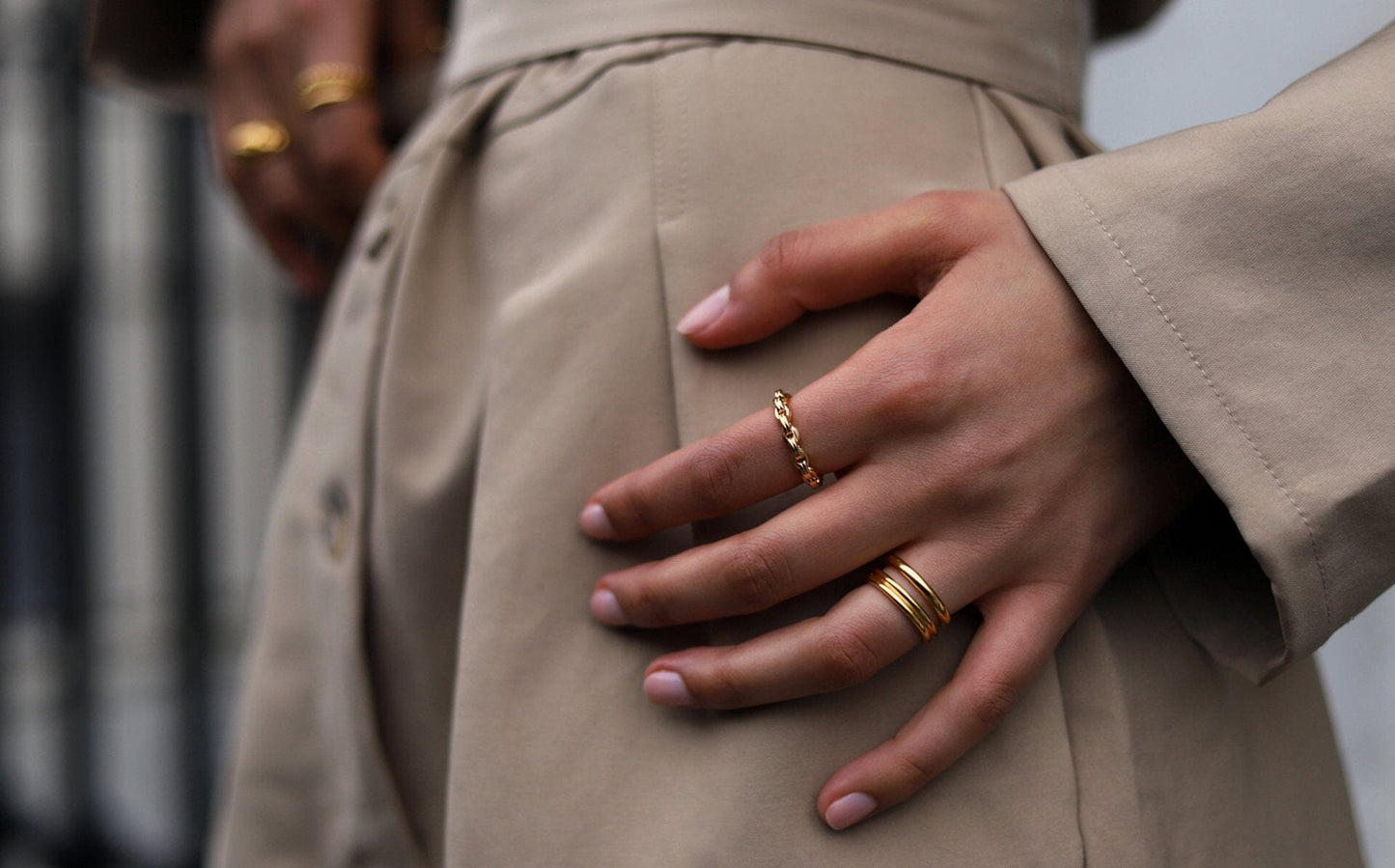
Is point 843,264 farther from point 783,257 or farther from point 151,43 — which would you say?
point 151,43

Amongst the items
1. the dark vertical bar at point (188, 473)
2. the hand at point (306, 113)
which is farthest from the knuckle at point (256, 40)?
the dark vertical bar at point (188, 473)

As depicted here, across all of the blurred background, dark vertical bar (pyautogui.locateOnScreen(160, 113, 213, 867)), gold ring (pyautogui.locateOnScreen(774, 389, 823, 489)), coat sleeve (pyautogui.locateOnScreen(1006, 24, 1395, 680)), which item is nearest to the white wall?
coat sleeve (pyautogui.locateOnScreen(1006, 24, 1395, 680))

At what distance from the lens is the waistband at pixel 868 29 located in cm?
52

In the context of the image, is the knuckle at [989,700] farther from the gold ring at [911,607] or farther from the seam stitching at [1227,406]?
the seam stitching at [1227,406]

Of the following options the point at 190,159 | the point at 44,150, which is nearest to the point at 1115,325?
the point at 190,159

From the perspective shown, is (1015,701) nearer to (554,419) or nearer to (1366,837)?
(554,419)

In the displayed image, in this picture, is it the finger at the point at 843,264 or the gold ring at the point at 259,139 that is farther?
the gold ring at the point at 259,139

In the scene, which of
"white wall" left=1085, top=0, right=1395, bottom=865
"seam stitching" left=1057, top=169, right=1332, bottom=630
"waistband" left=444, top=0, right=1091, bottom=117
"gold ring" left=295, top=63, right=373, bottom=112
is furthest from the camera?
"white wall" left=1085, top=0, right=1395, bottom=865

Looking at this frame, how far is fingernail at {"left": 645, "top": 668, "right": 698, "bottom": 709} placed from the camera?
453 millimetres

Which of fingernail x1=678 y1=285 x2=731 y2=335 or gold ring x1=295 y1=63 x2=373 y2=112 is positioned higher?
gold ring x1=295 y1=63 x2=373 y2=112

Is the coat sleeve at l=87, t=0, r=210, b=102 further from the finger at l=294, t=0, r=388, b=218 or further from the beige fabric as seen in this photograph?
the beige fabric

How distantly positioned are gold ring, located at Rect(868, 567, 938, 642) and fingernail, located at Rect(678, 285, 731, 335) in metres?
0.14

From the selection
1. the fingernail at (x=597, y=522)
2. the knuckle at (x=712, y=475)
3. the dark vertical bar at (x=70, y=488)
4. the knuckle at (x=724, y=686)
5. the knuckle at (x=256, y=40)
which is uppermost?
the knuckle at (x=256, y=40)

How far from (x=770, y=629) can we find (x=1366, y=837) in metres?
0.97
